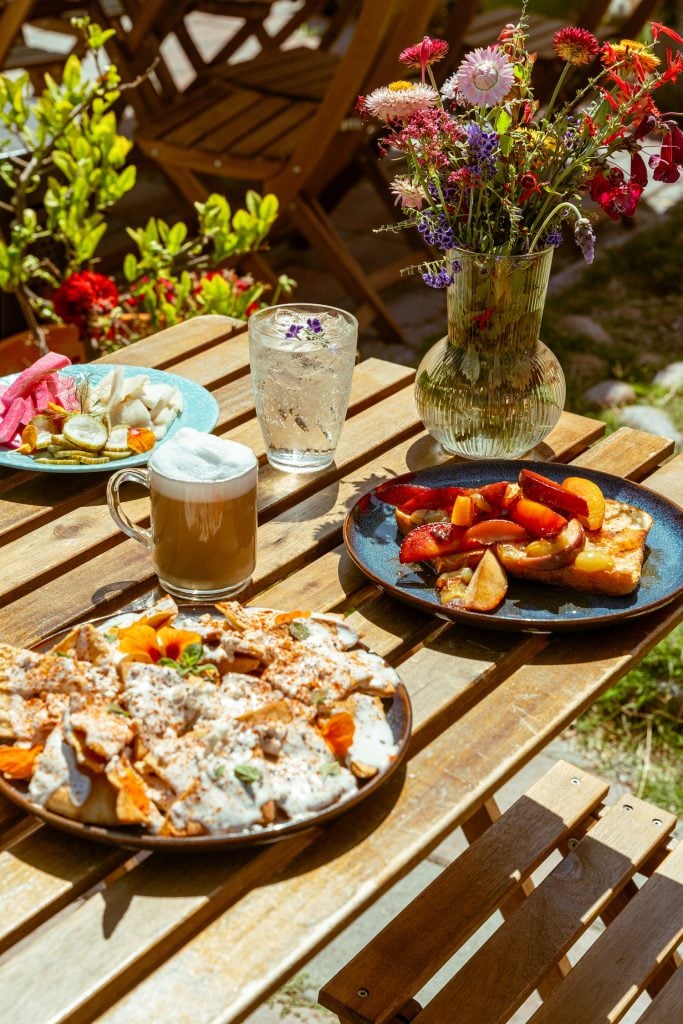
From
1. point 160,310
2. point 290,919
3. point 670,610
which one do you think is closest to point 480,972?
point 670,610

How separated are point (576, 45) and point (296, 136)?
254cm

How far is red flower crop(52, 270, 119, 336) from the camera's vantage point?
2.82 m

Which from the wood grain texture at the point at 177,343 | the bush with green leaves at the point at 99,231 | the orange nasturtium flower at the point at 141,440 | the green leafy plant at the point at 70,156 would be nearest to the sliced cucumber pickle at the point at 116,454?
the orange nasturtium flower at the point at 141,440

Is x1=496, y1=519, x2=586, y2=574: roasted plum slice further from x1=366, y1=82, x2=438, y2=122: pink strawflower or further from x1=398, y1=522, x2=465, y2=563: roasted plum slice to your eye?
x1=366, y1=82, x2=438, y2=122: pink strawflower

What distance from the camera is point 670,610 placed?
128 centimetres

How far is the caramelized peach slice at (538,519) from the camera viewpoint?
4.21 feet

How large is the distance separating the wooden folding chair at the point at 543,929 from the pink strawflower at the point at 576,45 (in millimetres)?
A: 1025

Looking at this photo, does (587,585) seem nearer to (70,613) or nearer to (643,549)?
(643,549)

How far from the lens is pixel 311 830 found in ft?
3.21

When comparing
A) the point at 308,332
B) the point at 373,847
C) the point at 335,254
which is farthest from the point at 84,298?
the point at 373,847

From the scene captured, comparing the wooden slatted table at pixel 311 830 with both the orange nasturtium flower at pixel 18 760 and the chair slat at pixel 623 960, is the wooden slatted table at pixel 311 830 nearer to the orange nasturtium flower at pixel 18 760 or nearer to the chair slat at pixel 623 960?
the orange nasturtium flower at pixel 18 760

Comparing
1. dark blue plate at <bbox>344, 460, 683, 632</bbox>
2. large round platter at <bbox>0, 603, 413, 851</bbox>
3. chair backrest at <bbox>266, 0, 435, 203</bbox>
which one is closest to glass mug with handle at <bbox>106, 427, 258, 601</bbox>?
dark blue plate at <bbox>344, 460, 683, 632</bbox>

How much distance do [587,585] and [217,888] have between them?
1.72 ft

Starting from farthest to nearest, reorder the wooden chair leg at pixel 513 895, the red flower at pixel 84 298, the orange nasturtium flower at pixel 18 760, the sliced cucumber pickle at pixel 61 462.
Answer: the red flower at pixel 84 298, the wooden chair leg at pixel 513 895, the sliced cucumber pickle at pixel 61 462, the orange nasturtium flower at pixel 18 760
